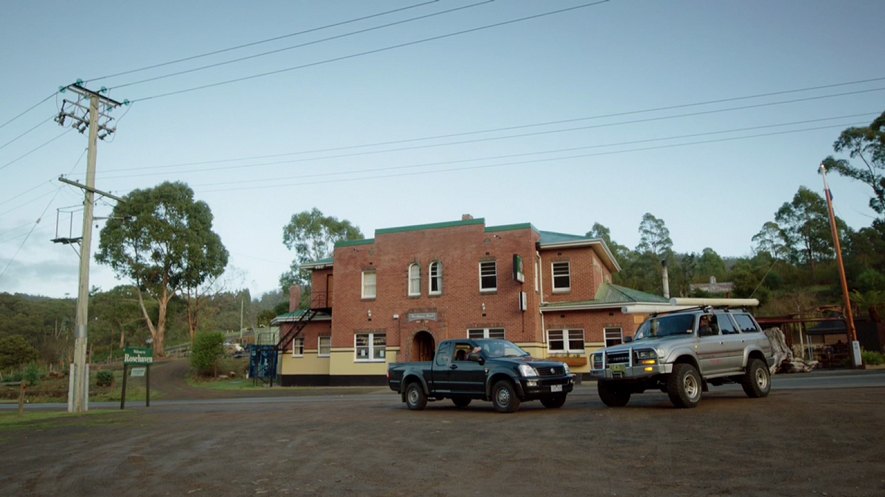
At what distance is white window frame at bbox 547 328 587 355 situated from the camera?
31.8 m

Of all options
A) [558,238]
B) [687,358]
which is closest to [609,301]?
[558,238]

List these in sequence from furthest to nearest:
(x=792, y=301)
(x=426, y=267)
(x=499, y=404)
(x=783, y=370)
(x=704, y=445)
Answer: (x=792, y=301)
(x=426, y=267)
(x=783, y=370)
(x=499, y=404)
(x=704, y=445)

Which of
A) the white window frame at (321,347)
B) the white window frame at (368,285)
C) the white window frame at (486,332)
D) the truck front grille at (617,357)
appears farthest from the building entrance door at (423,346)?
the truck front grille at (617,357)

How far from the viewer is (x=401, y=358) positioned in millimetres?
33281

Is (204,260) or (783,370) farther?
(204,260)

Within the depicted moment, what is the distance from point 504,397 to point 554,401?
4.46ft

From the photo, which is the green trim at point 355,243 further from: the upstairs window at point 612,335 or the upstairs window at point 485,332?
the upstairs window at point 612,335

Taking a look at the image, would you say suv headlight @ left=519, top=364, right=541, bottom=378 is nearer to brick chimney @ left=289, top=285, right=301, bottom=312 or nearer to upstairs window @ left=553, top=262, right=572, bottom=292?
upstairs window @ left=553, top=262, right=572, bottom=292

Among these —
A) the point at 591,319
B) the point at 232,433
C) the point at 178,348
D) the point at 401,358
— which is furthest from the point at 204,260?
the point at 232,433

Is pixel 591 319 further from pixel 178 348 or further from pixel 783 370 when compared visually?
pixel 178 348

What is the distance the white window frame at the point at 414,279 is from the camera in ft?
112

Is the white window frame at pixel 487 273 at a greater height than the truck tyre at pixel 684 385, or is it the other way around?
the white window frame at pixel 487 273

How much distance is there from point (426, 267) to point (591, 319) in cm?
937

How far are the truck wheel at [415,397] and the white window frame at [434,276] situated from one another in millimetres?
16927
